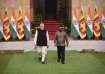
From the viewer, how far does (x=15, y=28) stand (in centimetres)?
2430

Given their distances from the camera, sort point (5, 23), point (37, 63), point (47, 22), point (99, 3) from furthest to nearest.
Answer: point (47, 22) < point (99, 3) < point (5, 23) < point (37, 63)

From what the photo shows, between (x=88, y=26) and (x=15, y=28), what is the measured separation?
4.24 meters

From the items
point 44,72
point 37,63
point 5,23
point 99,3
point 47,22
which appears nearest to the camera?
point 44,72

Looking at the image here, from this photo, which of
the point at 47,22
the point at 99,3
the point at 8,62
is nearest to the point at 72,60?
the point at 8,62

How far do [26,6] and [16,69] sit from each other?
8.90 metres

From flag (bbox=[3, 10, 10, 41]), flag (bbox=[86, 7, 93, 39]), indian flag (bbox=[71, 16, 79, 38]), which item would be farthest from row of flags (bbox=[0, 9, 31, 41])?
flag (bbox=[86, 7, 93, 39])

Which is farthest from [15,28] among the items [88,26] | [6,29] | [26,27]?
[88,26]

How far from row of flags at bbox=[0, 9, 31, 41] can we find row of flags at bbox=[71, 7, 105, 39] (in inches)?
107

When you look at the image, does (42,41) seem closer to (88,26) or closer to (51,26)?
(88,26)

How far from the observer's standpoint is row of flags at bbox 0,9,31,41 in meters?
24.2

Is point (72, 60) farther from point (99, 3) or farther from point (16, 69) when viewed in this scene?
point (99, 3)

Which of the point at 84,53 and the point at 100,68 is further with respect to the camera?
the point at 84,53

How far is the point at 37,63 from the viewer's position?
1891 centimetres

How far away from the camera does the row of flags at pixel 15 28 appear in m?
24.2
